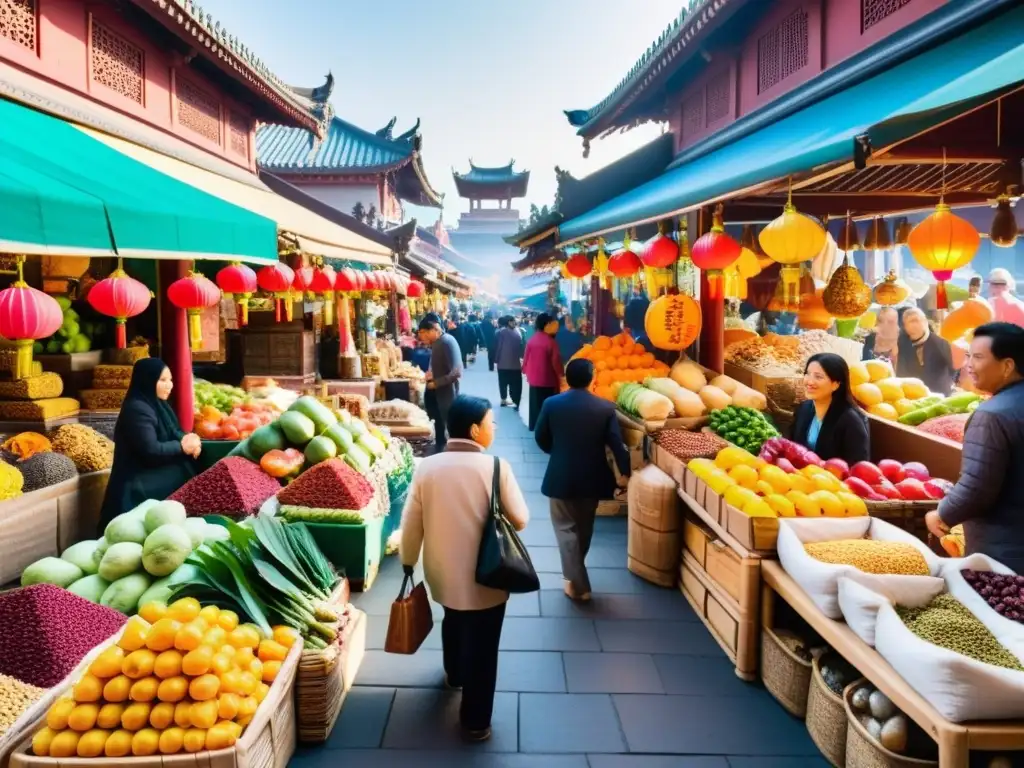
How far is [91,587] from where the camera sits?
12.4 feet

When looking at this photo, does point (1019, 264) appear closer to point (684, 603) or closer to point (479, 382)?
point (479, 382)

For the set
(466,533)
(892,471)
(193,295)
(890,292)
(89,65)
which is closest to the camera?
(466,533)

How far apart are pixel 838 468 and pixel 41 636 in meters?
4.41

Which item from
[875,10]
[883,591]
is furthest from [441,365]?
[883,591]

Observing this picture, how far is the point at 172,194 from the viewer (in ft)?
16.2

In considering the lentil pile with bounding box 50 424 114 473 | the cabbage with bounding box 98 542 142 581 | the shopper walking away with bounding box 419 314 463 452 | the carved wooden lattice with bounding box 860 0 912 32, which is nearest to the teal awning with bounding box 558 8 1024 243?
the carved wooden lattice with bounding box 860 0 912 32

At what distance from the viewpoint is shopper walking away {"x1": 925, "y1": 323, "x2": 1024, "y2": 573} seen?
3234 mm

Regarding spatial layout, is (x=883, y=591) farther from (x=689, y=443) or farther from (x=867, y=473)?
(x=689, y=443)

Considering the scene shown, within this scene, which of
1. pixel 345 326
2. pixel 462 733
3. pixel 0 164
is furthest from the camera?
pixel 345 326

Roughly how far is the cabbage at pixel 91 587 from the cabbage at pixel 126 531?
23cm

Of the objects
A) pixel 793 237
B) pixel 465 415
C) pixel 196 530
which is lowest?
pixel 196 530

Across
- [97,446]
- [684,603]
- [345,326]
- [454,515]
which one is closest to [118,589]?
[454,515]

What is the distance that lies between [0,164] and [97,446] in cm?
315

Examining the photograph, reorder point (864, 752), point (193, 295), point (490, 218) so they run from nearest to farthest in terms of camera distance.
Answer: point (864, 752) → point (193, 295) → point (490, 218)
